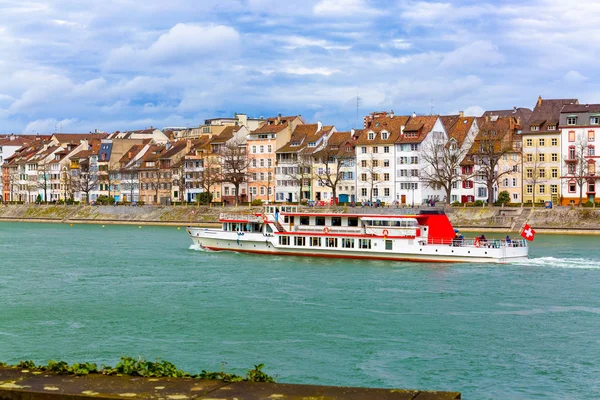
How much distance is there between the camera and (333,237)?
5472 cm

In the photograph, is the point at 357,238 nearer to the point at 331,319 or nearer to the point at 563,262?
the point at 563,262

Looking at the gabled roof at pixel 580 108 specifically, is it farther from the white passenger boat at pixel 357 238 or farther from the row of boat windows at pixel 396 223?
the row of boat windows at pixel 396 223

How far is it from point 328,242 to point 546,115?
152 feet

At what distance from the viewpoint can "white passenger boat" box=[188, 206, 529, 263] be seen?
50812mm

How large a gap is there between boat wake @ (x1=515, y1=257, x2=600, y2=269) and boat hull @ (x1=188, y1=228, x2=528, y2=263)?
2.77 ft

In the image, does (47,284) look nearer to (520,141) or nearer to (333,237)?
(333,237)

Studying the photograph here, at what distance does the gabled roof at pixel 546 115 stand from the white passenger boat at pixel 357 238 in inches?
1613

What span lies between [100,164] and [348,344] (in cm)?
→ 10932

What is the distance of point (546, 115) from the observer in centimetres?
9294

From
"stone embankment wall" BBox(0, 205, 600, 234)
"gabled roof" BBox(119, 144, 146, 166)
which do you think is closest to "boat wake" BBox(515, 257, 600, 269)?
"stone embankment wall" BBox(0, 205, 600, 234)

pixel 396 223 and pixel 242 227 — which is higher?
pixel 396 223

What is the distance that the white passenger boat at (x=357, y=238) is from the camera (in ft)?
167

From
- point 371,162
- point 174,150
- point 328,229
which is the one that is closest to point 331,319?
point 328,229

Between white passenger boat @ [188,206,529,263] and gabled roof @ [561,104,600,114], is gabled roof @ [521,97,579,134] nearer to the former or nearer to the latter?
gabled roof @ [561,104,600,114]
